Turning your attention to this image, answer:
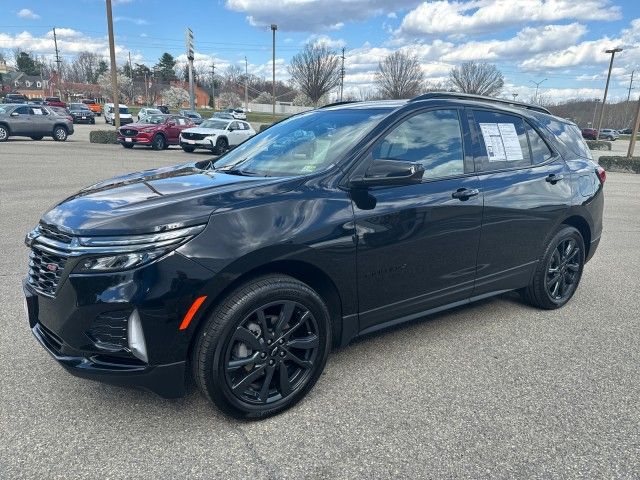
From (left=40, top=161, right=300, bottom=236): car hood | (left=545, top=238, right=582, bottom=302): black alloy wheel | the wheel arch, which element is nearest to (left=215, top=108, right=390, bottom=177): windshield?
(left=40, top=161, right=300, bottom=236): car hood

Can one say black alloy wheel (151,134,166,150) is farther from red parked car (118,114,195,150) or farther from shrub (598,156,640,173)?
shrub (598,156,640,173)

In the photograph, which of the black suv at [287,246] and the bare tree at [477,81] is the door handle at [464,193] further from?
the bare tree at [477,81]

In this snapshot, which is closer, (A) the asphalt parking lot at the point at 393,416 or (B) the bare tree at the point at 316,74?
(A) the asphalt parking lot at the point at 393,416

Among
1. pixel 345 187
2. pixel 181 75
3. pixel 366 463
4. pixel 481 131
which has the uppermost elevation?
pixel 181 75

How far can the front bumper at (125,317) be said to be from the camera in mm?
2334

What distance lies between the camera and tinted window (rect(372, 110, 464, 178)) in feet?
10.8

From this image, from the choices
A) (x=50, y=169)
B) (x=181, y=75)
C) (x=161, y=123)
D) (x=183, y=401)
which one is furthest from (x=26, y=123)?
(x=181, y=75)

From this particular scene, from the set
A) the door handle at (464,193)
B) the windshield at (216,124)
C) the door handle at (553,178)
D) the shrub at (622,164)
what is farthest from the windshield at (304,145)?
the shrub at (622,164)

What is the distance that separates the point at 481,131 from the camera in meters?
3.79

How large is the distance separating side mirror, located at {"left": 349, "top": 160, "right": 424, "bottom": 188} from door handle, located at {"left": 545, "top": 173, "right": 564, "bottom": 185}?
1799mm

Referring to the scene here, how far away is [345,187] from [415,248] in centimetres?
68

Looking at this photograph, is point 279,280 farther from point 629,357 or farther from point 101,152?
point 101,152

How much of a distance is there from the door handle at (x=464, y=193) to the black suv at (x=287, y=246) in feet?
0.03

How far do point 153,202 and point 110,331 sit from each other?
0.69 meters
